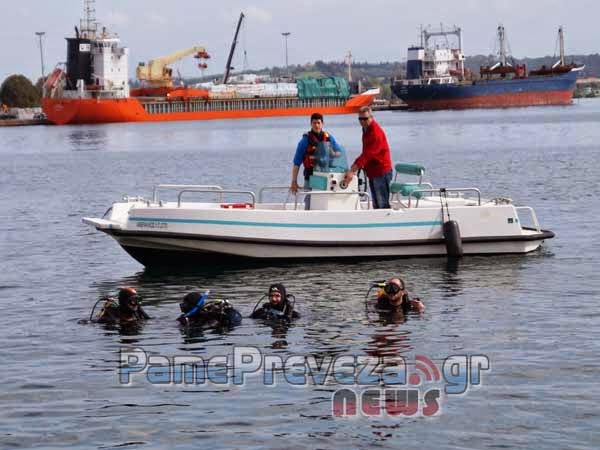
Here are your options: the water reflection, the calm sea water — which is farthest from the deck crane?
the calm sea water

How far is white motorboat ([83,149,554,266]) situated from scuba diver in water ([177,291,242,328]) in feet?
13.9

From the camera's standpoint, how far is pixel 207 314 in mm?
16891

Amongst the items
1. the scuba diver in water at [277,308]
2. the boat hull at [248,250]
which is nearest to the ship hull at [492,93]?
the boat hull at [248,250]

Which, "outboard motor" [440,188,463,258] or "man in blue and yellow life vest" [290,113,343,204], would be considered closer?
"man in blue and yellow life vest" [290,113,343,204]

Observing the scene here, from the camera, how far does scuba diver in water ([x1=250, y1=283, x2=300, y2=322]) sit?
55.5 ft

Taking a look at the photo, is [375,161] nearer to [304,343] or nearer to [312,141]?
[312,141]

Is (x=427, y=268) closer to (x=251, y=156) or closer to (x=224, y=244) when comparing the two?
(x=224, y=244)

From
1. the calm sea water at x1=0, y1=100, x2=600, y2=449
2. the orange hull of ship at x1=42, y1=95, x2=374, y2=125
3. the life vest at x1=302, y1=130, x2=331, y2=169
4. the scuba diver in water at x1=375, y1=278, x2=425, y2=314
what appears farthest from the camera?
the orange hull of ship at x1=42, y1=95, x2=374, y2=125

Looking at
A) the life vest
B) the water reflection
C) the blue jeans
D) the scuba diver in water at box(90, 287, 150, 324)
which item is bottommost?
the water reflection

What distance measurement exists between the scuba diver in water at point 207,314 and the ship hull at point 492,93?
154645 millimetres

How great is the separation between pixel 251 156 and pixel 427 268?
5126 cm

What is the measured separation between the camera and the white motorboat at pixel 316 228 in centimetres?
2117

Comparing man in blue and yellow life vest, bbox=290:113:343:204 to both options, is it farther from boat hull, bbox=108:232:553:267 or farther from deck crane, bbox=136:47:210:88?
deck crane, bbox=136:47:210:88

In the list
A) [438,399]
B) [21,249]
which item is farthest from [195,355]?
[21,249]
